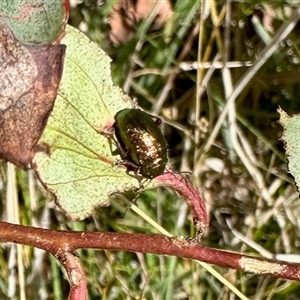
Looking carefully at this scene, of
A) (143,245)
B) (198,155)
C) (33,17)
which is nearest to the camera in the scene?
(143,245)

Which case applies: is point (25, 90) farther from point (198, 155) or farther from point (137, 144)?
point (198, 155)

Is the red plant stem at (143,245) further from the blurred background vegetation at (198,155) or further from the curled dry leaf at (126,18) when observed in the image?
the curled dry leaf at (126,18)

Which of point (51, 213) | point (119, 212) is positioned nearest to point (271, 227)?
point (119, 212)

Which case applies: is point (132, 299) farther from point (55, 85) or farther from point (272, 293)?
point (55, 85)

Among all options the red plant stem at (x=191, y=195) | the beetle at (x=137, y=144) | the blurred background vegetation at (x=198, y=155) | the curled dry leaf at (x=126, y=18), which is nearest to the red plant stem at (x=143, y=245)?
the red plant stem at (x=191, y=195)

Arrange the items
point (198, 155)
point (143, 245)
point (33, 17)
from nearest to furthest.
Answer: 1. point (143, 245)
2. point (33, 17)
3. point (198, 155)

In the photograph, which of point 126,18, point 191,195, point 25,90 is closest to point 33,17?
point 25,90

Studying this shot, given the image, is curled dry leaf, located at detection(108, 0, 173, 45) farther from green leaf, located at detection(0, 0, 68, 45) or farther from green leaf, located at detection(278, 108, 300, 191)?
green leaf, located at detection(278, 108, 300, 191)
